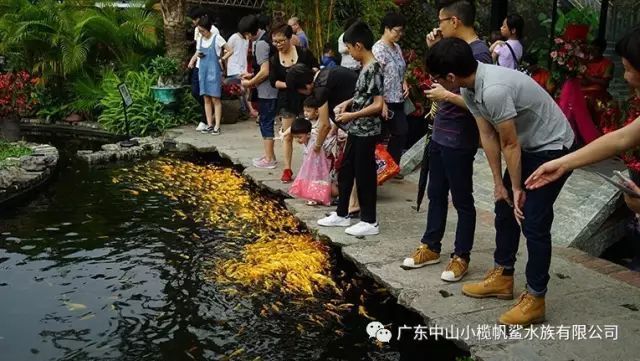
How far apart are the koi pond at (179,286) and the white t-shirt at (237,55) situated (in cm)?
391

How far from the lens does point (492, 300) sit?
4.37 meters

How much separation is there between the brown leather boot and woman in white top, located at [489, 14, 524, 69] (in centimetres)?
362

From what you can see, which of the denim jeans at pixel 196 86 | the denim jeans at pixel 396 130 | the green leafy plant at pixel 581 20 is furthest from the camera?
the denim jeans at pixel 196 86

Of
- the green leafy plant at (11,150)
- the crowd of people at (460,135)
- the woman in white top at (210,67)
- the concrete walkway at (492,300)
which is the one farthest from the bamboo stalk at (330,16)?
the concrete walkway at (492,300)

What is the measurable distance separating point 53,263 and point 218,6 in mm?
10592

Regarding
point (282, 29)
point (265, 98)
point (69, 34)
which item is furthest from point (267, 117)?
point (69, 34)

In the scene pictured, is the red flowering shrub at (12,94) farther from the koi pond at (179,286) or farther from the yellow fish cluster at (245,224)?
the koi pond at (179,286)

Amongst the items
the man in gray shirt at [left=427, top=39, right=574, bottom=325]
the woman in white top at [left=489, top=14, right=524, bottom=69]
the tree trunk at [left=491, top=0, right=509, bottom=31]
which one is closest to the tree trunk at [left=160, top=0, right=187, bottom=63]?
the tree trunk at [left=491, top=0, right=509, bottom=31]

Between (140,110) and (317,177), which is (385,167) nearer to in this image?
(317,177)

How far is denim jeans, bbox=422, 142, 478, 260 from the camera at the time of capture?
4520 mm

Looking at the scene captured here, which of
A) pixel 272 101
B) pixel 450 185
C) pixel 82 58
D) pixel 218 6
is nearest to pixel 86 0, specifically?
pixel 82 58

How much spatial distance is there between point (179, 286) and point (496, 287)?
241 centimetres

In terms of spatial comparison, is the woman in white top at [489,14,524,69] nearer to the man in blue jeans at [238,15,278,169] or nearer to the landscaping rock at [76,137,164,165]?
the man in blue jeans at [238,15,278,169]

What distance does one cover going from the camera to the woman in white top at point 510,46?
7035mm
